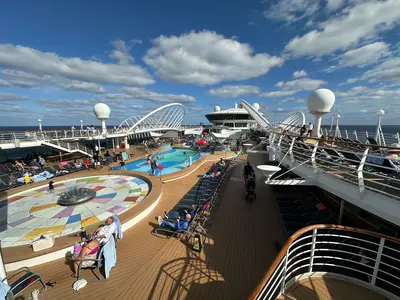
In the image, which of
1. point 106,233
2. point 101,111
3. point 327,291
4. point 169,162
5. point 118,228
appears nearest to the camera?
point 327,291

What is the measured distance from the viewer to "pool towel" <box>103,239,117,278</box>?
4.66 metres

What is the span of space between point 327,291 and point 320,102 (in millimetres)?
9028

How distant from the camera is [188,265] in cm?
497

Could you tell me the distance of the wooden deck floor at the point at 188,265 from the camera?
167 inches

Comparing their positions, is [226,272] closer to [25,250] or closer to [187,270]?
[187,270]

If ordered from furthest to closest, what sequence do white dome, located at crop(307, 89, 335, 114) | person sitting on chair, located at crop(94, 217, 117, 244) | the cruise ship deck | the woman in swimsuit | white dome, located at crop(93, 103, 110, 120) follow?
1. white dome, located at crop(93, 103, 110, 120)
2. white dome, located at crop(307, 89, 335, 114)
3. person sitting on chair, located at crop(94, 217, 117, 244)
4. the woman in swimsuit
5. the cruise ship deck

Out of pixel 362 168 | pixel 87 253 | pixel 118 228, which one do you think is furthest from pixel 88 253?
pixel 362 168

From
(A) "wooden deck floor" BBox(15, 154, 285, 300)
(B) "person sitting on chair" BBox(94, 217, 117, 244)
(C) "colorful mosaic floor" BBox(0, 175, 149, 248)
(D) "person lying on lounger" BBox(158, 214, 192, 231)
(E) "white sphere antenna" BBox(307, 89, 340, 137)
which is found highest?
(E) "white sphere antenna" BBox(307, 89, 340, 137)

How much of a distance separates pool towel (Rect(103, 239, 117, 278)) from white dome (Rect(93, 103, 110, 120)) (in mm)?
23714

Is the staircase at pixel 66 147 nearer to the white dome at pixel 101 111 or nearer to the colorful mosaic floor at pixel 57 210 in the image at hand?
the white dome at pixel 101 111

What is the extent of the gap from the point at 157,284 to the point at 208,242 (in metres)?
2.00

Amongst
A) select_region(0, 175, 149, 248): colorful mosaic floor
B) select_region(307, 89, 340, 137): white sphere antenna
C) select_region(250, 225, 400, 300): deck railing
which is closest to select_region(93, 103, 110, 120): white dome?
select_region(0, 175, 149, 248): colorful mosaic floor

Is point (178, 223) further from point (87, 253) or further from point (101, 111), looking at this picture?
point (101, 111)

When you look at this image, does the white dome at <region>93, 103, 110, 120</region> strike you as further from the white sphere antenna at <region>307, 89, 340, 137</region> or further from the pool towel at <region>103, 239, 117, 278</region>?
the white sphere antenna at <region>307, 89, 340, 137</region>
